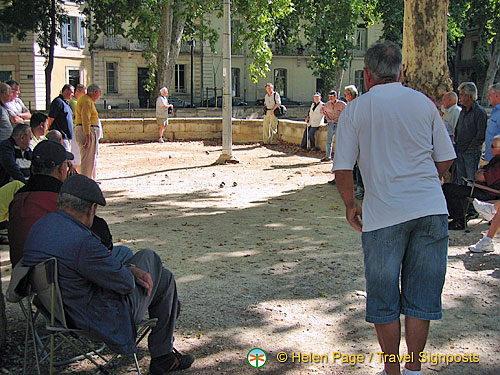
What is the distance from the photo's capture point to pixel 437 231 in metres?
3.37

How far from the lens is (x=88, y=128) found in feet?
34.7

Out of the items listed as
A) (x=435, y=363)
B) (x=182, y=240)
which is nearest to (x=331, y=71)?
(x=182, y=240)

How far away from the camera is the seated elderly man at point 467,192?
7.55 m

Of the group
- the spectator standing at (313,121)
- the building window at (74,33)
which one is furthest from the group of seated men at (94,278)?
the building window at (74,33)

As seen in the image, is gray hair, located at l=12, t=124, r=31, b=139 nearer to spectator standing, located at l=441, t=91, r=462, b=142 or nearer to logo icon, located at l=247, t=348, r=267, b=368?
logo icon, located at l=247, t=348, r=267, b=368

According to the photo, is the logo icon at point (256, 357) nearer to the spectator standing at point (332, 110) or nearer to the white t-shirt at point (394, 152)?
the white t-shirt at point (394, 152)

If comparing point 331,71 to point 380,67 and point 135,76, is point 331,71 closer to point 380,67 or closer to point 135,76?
point 135,76

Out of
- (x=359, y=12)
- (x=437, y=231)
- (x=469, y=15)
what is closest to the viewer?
(x=437, y=231)

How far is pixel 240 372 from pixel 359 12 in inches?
1377

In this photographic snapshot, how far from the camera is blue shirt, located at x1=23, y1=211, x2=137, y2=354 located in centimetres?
341

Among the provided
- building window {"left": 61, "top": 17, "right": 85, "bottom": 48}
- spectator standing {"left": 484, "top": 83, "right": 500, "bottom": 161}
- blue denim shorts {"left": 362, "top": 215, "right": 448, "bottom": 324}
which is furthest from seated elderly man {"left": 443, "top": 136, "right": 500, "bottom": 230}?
building window {"left": 61, "top": 17, "right": 85, "bottom": 48}

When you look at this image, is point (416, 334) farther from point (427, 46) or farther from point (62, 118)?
point (62, 118)

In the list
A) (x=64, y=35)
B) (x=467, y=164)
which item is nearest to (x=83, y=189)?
(x=467, y=164)

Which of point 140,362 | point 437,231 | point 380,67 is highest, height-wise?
point 380,67
